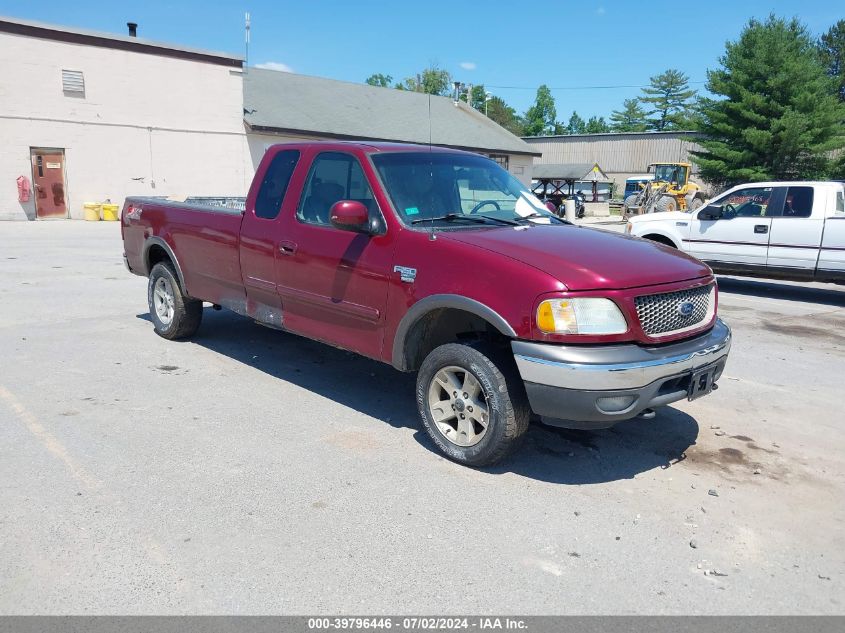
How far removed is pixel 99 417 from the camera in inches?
201

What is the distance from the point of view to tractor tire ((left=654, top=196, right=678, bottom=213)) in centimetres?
2930

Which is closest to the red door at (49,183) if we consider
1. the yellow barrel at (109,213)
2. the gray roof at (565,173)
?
the yellow barrel at (109,213)

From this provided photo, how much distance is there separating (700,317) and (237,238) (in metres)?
3.73

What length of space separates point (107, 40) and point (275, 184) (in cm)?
2433

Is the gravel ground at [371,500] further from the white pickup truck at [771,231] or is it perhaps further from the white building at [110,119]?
the white building at [110,119]

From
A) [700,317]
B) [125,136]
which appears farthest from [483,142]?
[700,317]

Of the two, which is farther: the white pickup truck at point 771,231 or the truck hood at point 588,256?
the white pickup truck at point 771,231

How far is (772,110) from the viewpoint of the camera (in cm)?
3753

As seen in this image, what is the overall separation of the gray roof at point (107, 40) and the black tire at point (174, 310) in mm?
21731

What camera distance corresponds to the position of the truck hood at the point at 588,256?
398 centimetres

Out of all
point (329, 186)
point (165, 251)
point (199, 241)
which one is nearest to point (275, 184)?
point (329, 186)

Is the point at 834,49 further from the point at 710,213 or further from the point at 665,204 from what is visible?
the point at 710,213

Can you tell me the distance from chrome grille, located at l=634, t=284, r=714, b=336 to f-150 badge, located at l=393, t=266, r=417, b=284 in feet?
4.50

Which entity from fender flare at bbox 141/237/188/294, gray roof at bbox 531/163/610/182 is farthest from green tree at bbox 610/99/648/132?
fender flare at bbox 141/237/188/294
